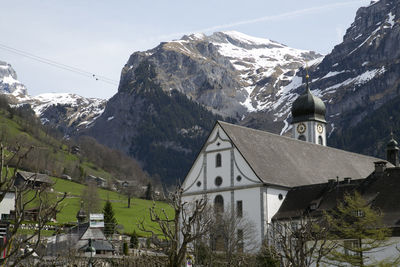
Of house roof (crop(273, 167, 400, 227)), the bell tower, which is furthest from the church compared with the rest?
the bell tower

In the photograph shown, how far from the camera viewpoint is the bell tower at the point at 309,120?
94700 mm

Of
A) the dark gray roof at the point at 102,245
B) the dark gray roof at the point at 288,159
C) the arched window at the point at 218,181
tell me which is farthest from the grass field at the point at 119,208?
the arched window at the point at 218,181

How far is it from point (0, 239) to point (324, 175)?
131 ft

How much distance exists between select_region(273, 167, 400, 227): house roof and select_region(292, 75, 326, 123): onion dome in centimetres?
3246

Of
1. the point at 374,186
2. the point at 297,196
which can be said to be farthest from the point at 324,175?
the point at 374,186

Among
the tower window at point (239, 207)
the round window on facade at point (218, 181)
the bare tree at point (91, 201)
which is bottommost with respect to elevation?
the tower window at point (239, 207)

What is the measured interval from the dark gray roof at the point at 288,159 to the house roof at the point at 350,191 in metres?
2.66

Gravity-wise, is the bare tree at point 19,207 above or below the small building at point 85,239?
below

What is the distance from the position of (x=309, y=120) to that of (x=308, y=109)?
2171mm

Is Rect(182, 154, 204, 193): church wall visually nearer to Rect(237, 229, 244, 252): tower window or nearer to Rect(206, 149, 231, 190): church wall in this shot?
Rect(206, 149, 231, 190): church wall

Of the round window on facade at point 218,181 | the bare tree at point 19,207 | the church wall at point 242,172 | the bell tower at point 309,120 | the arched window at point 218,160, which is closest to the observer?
the bare tree at point 19,207

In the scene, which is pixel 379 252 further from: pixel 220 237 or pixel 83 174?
pixel 83 174

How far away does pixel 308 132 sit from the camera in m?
94.7

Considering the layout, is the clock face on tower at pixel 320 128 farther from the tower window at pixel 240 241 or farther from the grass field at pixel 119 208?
the tower window at pixel 240 241
